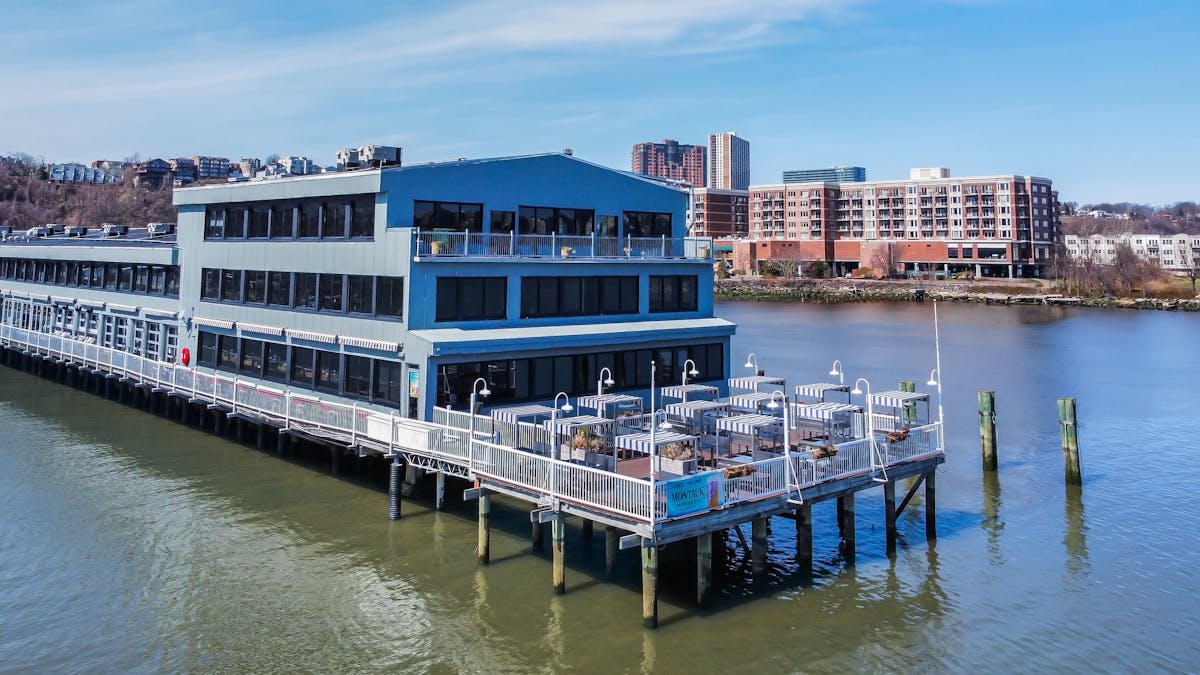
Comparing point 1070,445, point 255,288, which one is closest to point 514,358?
point 255,288

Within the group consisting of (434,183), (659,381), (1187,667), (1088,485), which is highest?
(434,183)

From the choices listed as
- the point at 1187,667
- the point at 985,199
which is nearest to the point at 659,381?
the point at 1187,667

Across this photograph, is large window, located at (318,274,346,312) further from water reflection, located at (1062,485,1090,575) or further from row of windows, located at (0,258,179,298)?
water reflection, located at (1062,485,1090,575)

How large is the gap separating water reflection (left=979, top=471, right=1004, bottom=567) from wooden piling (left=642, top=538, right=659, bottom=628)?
44.8 feet

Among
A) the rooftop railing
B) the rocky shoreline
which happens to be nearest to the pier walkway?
the rooftop railing

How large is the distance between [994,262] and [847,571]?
179998 millimetres

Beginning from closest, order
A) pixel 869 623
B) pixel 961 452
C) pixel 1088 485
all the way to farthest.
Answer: pixel 869 623 → pixel 1088 485 → pixel 961 452

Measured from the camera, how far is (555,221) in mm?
38031

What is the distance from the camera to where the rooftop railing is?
3312cm

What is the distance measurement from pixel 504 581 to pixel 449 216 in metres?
15.9

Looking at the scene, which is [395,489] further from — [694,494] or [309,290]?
[694,494]

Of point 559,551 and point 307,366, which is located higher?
point 307,366

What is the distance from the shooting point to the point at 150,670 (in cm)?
2017

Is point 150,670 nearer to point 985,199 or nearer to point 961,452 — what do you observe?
point 961,452
